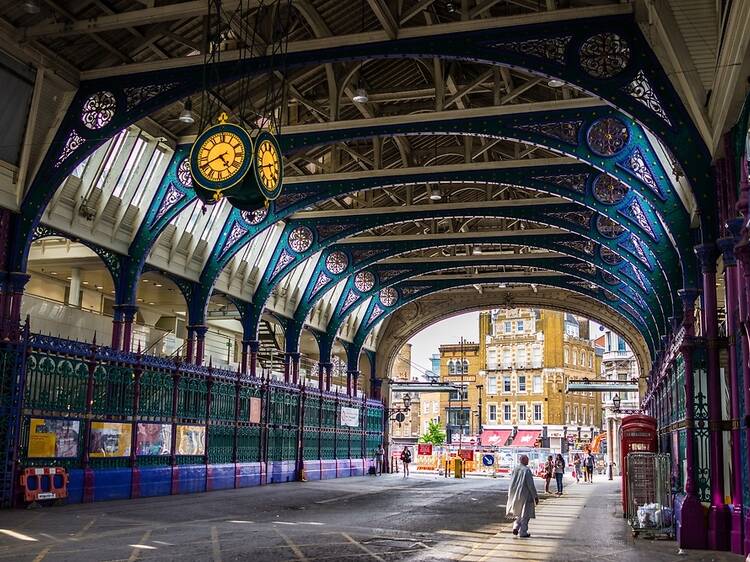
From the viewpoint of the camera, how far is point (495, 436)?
8312 centimetres

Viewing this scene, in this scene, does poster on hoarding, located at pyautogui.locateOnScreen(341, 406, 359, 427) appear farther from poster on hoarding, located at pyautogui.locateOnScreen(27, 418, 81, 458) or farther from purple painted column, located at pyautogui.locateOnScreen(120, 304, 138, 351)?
poster on hoarding, located at pyautogui.locateOnScreen(27, 418, 81, 458)

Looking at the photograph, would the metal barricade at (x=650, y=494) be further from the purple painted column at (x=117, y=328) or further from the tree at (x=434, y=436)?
the tree at (x=434, y=436)

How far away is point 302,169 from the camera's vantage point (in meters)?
28.8

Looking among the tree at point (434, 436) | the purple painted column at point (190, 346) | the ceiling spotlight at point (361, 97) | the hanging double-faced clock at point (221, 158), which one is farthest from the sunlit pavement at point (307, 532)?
the tree at point (434, 436)

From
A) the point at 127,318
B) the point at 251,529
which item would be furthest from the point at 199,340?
the point at 251,529

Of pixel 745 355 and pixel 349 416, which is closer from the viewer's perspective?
pixel 745 355

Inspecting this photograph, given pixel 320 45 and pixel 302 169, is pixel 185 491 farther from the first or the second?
pixel 320 45

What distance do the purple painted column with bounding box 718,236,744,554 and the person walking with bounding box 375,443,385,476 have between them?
33.5 m

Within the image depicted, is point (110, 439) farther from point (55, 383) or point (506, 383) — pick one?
point (506, 383)

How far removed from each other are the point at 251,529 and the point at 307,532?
3.68 ft

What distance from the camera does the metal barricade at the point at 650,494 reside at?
50.7ft

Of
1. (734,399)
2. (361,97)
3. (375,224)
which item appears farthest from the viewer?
(375,224)

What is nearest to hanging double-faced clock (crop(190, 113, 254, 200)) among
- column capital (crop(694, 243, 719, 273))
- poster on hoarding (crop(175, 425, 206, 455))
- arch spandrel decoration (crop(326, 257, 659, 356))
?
column capital (crop(694, 243, 719, 273))

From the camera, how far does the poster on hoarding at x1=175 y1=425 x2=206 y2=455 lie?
2557 centimetres
